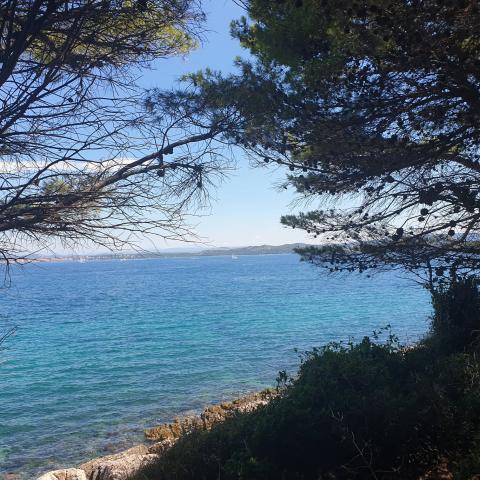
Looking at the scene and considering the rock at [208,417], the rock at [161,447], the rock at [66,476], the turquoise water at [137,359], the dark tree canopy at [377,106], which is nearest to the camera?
the dark tree canopy at [377,106]

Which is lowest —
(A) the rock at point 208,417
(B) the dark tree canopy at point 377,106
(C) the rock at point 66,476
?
(A) the rock at point 208,417

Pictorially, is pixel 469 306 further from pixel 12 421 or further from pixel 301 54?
pixel 12 421

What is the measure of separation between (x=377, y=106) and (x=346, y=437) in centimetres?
373

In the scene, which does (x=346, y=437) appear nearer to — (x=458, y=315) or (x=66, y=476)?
(x=66, y=476)

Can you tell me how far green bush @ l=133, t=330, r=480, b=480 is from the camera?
4793 mm

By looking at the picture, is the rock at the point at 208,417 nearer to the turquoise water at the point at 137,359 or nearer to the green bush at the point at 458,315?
the turquoise water at the point at 137,359

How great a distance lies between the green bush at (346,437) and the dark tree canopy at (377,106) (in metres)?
1.84

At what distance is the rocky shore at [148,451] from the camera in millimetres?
6987

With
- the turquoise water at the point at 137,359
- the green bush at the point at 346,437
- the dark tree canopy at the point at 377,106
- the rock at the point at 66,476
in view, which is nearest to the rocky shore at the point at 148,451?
the rock at the point at 66,476

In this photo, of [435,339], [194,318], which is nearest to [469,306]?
[435,339]

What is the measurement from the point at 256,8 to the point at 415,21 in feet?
7.60

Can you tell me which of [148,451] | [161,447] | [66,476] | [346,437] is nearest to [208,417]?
[148,451]

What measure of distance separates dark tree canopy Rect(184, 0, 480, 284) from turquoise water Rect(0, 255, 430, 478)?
6.47ft

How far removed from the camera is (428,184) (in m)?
6.07
